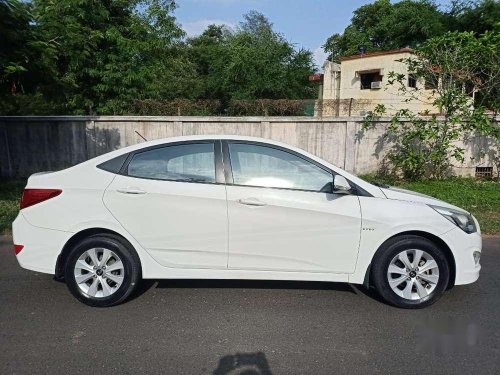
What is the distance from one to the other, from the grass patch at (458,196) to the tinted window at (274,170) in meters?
4.05

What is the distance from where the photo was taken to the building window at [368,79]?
85.5 ft

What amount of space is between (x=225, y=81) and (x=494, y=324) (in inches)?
806

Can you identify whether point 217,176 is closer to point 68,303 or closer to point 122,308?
point 122,308

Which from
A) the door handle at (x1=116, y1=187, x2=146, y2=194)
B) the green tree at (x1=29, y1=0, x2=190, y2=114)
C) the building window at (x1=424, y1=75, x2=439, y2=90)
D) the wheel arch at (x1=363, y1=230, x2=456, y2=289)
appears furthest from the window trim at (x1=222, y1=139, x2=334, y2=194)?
the green tree at (x1=29, y1=0, x2=190, y2=114)

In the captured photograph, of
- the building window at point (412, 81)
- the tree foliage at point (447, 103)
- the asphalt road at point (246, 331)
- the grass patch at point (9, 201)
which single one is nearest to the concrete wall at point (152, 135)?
the tree foliage at point (447, 103)

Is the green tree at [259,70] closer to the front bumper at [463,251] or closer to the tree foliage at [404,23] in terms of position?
the tree foliage at [404,23]

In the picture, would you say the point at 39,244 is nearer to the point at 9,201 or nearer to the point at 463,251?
the point at 463,251

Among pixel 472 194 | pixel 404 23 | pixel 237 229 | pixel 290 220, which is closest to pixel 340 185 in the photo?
pixel 290 220

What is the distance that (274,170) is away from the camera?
3.82 meters

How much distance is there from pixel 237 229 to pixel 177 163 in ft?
2.77

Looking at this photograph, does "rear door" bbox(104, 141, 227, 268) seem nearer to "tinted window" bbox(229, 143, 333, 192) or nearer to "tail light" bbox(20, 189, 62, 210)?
"tinted window" bbox(229, 143, 333, 192)

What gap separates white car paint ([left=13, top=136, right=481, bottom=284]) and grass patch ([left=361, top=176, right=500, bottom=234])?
361cm

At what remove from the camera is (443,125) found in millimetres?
9500

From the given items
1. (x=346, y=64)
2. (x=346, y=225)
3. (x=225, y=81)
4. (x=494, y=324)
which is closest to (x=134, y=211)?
(x=346, y=225)
